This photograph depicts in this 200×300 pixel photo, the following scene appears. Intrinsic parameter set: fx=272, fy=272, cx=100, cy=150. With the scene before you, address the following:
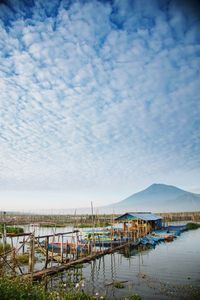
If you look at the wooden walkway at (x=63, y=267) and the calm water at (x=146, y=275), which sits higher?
the wooden walkway at (x=63, y=267)

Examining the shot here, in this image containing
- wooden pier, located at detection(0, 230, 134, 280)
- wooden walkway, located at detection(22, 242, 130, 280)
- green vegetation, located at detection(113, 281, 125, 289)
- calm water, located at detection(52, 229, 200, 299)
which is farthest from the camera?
wooden walkway, located at detection(22, 242, 130, 280)

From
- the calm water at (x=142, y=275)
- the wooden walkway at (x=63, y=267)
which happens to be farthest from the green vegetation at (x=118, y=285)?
the wooden walkway at (x=63, y=267)

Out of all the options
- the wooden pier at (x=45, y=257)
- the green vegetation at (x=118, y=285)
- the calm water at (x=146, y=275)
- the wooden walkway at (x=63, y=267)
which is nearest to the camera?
the calm water at (x=146, y=275)

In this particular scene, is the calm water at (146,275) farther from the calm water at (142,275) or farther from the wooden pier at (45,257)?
the wooden pier at (45,257)

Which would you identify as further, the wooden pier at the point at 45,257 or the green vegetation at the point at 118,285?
the green vegetation at the point at 118,285

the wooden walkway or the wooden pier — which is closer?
the wooden pier

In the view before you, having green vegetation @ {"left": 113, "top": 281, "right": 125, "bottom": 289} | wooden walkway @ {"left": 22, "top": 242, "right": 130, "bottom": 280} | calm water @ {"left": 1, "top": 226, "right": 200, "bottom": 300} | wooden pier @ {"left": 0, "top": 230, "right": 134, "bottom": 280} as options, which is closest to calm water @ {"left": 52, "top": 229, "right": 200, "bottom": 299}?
calm water @ {"left": 1, "top": 226, "right": 200, "bottom": 300}

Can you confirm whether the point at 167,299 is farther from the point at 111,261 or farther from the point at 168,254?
the point at 168,254

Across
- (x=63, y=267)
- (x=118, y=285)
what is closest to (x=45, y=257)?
(x=63, y=267)

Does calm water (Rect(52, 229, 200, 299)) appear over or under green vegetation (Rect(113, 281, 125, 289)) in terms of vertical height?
under

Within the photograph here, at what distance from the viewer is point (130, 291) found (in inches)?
487

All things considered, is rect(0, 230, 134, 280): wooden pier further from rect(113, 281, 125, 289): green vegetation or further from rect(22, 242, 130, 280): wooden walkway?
rect(113, 281, 125, 289): green vegetation

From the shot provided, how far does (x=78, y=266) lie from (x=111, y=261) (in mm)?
3558

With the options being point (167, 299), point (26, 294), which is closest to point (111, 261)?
point (167, 299)
